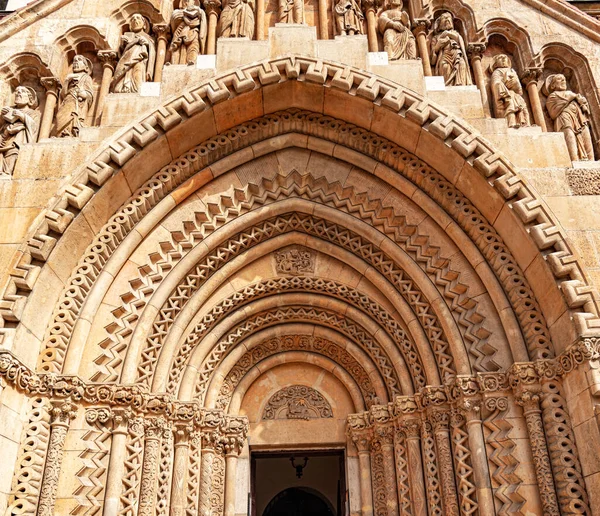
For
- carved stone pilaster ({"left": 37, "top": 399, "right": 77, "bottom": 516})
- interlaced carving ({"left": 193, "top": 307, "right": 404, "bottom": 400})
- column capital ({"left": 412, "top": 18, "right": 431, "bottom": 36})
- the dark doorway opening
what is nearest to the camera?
carved stone pilaster ({"left": 37, "top": 399, "right": 77, "bottom": 516})

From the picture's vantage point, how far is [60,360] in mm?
6973

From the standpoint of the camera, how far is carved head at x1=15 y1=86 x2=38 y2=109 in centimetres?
827

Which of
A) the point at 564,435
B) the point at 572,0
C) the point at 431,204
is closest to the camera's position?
the point at 564,435

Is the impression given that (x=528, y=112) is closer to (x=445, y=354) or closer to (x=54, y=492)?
(x=445, y=354)

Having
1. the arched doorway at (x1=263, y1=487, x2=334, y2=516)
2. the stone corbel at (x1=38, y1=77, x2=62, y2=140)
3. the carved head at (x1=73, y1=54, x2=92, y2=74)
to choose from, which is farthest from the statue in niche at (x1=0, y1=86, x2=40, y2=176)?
the arched doorway at (x1=263, y1=487, x2=334, y2=516)

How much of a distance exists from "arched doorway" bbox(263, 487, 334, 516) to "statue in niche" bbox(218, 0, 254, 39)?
9.86 m

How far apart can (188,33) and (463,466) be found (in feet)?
22.7

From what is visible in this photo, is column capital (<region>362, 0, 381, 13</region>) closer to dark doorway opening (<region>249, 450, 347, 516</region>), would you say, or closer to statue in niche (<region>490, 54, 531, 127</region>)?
statue in niche (<region>490, 54, 531, 127</region>)

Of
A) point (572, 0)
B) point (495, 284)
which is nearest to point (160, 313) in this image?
point (495, 284)

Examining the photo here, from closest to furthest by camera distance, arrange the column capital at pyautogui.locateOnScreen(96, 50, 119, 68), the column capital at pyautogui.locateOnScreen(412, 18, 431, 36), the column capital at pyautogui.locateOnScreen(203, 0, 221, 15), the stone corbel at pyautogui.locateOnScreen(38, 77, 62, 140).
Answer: the stone corbel at pyautogui.locateOnScreen(38, 77, 62, 140) → the column capital at pyautogui.locateOnScreen(96, 50, 119, 68) → the column capital at pyautogui.locateOnScreen(412, 18, 431, 36) → the column capital at pyautogui.locateOnScreen(203, 0, 221, 15)

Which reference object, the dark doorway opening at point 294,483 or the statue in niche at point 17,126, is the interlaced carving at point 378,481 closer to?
the dark doorway opening at point 294,483

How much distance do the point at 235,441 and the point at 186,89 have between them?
4.72 meters

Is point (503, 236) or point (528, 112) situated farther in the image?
point (528, 112)

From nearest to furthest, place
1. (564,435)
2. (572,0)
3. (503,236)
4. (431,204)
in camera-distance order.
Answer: (564,435), (503,236), (431,204), (572,0)
